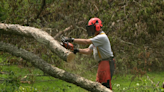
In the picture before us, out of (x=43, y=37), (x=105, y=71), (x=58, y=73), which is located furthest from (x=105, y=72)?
(x=43, y=37)

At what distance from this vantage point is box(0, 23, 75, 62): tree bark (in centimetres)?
380

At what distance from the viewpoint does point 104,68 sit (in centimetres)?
433

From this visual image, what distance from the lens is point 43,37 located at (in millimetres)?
4438

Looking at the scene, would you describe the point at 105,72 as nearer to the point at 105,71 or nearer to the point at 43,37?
the point at 105,71

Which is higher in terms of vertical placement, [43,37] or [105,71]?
[43,37]

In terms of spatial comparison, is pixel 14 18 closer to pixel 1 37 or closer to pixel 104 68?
pixel 1 37

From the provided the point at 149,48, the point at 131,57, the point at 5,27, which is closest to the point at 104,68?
the point at 5,27

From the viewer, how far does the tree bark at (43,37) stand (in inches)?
150

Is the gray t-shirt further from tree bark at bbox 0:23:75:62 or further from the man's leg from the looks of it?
tree bark at bbox 0:23:75:62

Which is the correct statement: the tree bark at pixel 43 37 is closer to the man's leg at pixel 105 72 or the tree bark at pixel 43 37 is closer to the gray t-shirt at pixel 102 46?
the gray t-shirt at pixel 102 46

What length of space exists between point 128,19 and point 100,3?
118cm

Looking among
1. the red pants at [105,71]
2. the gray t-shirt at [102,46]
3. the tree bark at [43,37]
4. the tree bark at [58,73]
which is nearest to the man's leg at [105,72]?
the red pants at [105,71]

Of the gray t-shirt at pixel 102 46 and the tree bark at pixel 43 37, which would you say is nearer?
the tree bark at pixel 43 37

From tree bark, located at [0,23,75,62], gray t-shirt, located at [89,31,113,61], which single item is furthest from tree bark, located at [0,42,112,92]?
gray t-shirt, located at [89,31,113,61]
